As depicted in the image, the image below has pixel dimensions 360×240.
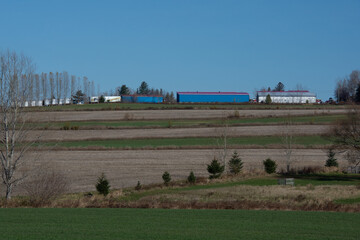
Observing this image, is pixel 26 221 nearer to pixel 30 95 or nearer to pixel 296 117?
pixel 30 95

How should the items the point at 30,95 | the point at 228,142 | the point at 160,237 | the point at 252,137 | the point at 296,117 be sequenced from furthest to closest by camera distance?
the point at 296,117 < the point at 252,137 < the point at 228,142 < the point at 30,95 < the point at 160,237

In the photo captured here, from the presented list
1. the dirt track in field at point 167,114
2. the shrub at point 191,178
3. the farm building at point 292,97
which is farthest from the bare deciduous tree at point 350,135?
the farm building at point 292,97

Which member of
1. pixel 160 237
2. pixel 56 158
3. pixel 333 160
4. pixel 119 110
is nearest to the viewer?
pixel 160 237

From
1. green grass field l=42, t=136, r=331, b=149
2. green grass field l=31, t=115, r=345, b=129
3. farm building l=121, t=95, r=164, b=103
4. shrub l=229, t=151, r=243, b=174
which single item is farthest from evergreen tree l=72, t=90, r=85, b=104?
shrub l=229, t=151, r=243, b=174

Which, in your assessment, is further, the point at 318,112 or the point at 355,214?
the point at 318,112

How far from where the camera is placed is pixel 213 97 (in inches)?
4582

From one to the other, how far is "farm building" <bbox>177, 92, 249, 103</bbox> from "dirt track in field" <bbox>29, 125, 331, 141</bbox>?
47795mm

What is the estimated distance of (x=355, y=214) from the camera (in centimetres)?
1825

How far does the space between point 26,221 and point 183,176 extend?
27.4 metres

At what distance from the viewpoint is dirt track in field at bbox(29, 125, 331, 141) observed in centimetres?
6343

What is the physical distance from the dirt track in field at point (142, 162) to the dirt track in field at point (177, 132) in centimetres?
716

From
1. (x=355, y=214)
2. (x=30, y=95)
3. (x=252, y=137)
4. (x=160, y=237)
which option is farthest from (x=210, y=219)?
(x=252, y=137)

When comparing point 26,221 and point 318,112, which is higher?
point 318,112

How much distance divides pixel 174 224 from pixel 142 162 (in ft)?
113
